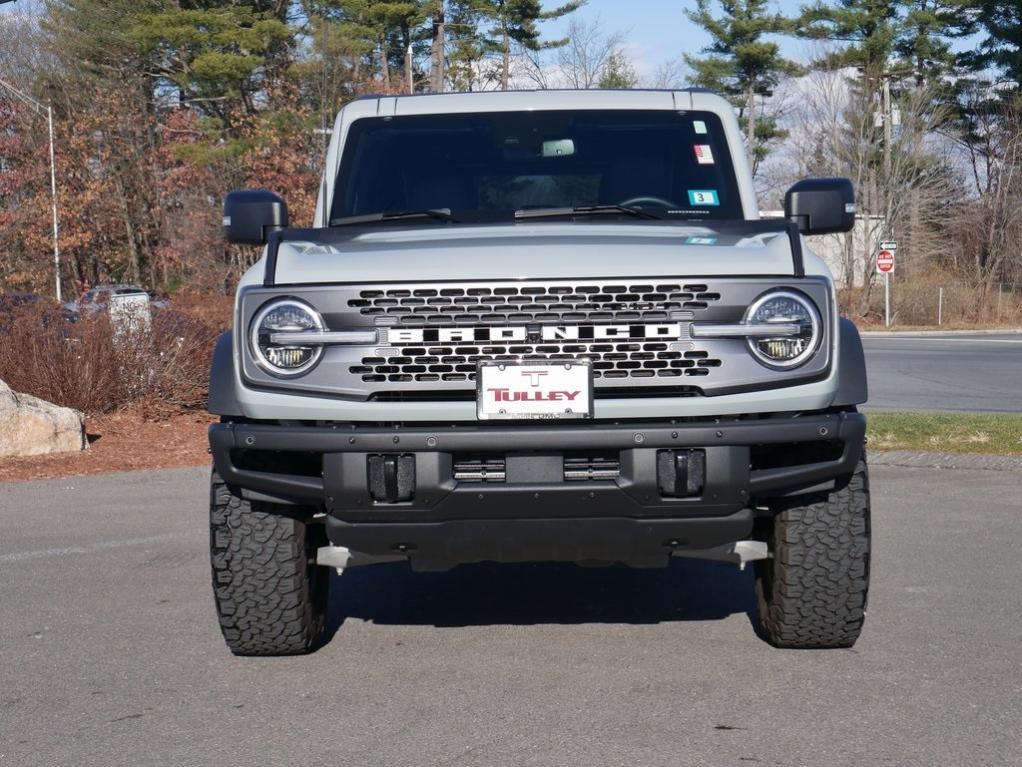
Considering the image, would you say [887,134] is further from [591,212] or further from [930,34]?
[591,212]

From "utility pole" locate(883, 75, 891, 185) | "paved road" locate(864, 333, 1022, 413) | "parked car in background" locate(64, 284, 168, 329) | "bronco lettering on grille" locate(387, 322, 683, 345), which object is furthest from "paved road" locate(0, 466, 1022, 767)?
"utility pole" locate(883, 75, 891, 185)

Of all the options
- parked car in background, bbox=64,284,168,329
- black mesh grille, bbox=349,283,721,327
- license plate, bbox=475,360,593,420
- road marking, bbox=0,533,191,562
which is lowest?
road marking, bbox=0,533,191,562

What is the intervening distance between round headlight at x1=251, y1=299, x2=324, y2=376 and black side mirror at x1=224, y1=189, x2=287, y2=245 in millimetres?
1150

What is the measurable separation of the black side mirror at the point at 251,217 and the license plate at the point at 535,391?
165cm

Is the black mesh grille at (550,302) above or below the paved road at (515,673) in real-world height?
above

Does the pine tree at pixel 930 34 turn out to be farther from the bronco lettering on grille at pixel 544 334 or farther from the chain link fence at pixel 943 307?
the bronco lettering on grille at pixel 544 334

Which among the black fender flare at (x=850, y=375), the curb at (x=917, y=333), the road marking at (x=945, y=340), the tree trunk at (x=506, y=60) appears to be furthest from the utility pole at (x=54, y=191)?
the black fender flare at (x=850, y=375)

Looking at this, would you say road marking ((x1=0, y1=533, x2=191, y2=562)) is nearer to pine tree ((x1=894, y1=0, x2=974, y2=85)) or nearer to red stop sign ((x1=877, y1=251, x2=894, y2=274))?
red stop sign ((x1=877, y1=251, x2=894, y2=274))

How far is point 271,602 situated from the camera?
16.0 feet

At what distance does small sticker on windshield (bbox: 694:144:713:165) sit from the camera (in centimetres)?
585

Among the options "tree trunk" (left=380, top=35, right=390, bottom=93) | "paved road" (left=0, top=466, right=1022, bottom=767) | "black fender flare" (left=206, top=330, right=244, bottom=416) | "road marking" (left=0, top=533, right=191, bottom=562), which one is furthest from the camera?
"tree trunk" (left=380, top=35, right=390, bottom=93)

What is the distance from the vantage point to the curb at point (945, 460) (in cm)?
998

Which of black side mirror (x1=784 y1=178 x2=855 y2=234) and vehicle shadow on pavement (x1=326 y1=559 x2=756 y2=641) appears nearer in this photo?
black side mirror (x1=784 y1=178 x2=855 y2=234)

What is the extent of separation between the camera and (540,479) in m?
4.32
